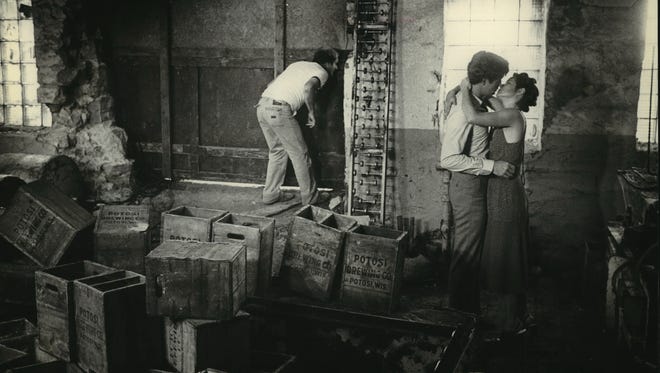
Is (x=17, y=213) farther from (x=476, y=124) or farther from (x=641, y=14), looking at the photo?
(x=641, y=14)

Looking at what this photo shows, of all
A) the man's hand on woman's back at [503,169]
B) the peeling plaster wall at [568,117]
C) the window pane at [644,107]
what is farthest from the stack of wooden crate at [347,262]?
the window pane at [644,107]

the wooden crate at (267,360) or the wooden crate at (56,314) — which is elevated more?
the wooden crate at (56,314)

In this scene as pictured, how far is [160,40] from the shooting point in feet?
26.6

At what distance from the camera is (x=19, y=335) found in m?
4.72

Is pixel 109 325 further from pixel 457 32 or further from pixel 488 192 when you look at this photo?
pixel 457 32

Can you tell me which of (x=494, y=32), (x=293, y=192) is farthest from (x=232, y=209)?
(x=494, y=32)

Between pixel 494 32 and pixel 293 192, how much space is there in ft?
10.7

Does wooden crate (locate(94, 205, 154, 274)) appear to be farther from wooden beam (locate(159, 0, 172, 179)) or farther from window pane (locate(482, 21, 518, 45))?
window pane (locate(482, 21, 518, 45))

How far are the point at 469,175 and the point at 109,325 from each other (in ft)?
8.92

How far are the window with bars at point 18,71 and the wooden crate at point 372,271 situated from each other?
562cm

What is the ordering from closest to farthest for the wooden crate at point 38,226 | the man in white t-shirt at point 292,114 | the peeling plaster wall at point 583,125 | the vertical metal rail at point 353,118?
the wooden crate at point 38,226
the peeling plaster wall at point 583,125
the vertical metal rail at point 353,118
the man in white t-shirt at point 292,114

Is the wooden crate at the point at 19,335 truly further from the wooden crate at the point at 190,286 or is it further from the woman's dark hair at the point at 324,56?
the woman's dark hair at the point at 324,56

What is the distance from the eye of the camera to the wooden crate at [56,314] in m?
4.01

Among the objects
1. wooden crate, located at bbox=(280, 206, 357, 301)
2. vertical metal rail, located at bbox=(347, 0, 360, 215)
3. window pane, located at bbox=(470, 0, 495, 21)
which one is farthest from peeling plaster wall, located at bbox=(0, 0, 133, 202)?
window pane, located at bbox=(470, 0, 495, 21)
